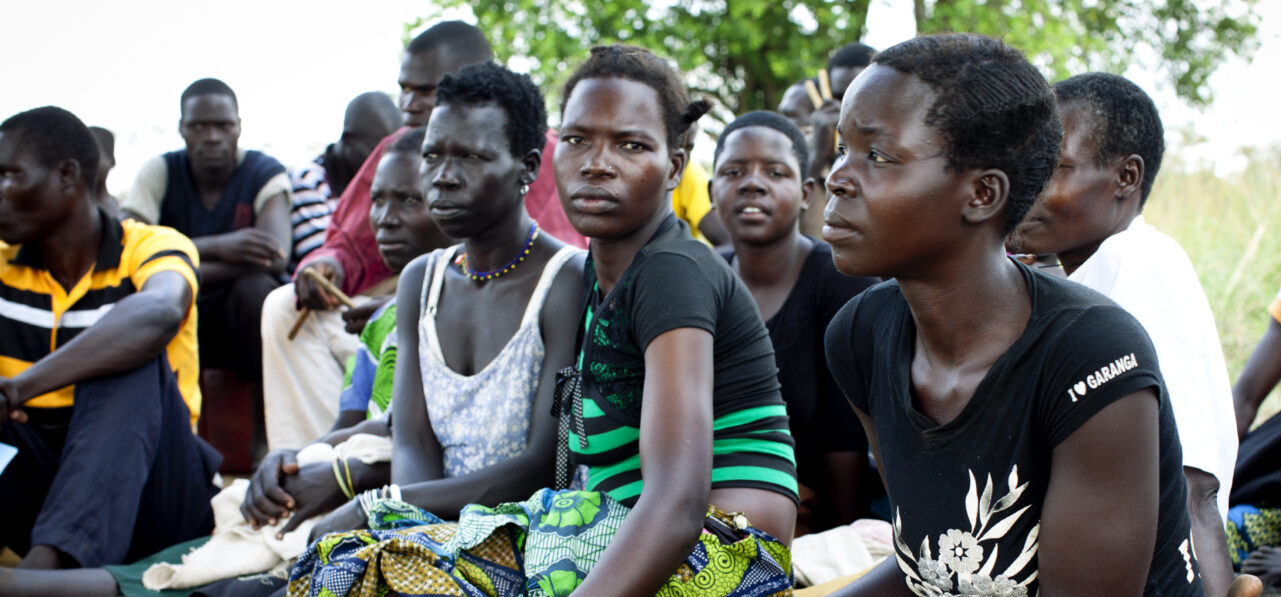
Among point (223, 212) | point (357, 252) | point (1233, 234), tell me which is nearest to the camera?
point (357, 252)

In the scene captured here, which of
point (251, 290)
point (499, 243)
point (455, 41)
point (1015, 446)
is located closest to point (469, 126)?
point (499, 243)

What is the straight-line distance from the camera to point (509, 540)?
2.05m

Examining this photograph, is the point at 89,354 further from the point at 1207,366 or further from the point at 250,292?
the point at 1207,366

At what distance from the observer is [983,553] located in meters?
1.52

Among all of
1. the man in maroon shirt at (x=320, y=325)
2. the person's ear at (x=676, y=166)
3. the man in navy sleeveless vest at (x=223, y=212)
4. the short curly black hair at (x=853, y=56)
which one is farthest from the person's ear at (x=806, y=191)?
the man in navy sleeveless vest at (x=223, y=212)

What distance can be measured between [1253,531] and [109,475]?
3454 mm

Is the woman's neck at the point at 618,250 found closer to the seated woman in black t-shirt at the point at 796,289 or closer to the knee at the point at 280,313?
the seated woman in black t-shirt at the point at 796,289

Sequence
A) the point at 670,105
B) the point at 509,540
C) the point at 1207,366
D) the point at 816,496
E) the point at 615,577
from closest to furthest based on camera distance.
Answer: the point at 615,577, the point at 1207,366, the point at 509,540, the point at 670,105, the point at 816,496

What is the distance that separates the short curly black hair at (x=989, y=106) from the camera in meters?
1.44

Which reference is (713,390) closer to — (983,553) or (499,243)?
(983,553)

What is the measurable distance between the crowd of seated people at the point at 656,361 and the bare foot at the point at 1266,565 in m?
0.01

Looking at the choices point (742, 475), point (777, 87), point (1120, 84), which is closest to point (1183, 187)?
point (777, 87)

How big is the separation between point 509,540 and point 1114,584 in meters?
1.09

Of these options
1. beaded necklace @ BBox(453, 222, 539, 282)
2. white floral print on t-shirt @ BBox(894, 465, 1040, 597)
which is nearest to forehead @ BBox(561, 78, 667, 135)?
beaded necklace @ BBox(453, 222, 539, 282)
